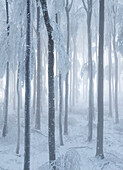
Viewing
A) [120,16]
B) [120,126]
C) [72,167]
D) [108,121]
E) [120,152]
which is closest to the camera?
[72,167]

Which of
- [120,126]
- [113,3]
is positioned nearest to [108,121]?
[120,126]

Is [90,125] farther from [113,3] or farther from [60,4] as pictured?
[113,3]

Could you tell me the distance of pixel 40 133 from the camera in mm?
11023

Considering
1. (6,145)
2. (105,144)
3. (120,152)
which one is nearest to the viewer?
(120,152)

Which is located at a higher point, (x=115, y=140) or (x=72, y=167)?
(x=72, y=167)

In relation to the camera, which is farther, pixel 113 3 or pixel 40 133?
pixel 113 3

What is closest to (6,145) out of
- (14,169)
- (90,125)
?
(14,169)

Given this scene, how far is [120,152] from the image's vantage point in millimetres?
8570

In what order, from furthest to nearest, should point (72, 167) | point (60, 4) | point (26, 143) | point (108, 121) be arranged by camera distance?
point (108, 121) → point (60, 4) → point (26, 143) → point (72, 167)

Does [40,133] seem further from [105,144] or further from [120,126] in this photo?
[120,126]

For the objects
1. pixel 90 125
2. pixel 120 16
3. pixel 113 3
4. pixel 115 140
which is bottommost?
pixel 115 140

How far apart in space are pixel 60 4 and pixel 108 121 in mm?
10649

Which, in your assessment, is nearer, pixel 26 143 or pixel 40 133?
pixel 26 143

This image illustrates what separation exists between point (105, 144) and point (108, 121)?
17.7ft
